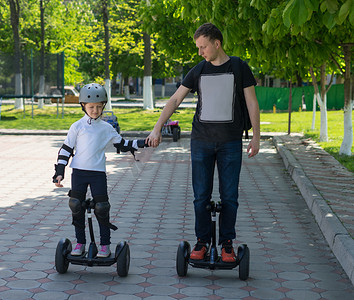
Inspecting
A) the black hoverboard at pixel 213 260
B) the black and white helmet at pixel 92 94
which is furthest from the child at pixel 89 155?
the black hoverboard at pixel 213 260

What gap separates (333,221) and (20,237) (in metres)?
3.28

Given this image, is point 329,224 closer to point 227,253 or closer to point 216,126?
point 227,253

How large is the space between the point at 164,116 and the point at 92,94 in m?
0.60

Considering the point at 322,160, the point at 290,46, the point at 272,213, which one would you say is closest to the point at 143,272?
the point at 272,213

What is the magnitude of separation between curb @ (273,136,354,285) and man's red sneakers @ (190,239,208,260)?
1.20 meters

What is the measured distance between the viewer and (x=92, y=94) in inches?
198

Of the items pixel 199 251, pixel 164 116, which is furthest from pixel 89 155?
pixel 199 251

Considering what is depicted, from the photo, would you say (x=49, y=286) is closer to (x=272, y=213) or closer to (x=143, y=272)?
(x=143, y=272)

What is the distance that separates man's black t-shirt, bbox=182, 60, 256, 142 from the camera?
16.3 feet

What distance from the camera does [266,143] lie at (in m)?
18.3

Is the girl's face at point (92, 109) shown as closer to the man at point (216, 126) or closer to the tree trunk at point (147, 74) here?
the man at point (216, 126)

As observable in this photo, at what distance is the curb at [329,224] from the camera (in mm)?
5414

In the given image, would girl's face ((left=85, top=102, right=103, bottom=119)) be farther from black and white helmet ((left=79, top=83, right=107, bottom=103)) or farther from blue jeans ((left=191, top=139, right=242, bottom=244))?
blue jeans ((left=191, top=139, right=242, bottom=244))

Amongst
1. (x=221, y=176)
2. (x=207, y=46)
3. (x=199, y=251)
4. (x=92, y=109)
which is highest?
(x=207, y=46)
